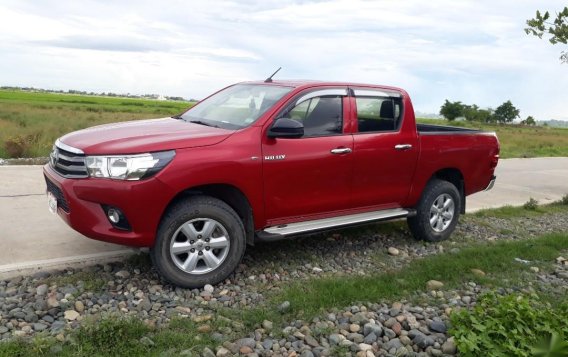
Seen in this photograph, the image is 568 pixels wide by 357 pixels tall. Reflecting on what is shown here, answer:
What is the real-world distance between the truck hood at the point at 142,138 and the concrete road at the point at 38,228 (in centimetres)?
121

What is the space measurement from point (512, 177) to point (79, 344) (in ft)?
38.2

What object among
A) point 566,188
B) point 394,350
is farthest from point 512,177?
point 394,350

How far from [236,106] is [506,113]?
97031 millimetres

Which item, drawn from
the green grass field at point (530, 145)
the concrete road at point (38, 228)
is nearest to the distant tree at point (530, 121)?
the green grass field at point (530, 145)

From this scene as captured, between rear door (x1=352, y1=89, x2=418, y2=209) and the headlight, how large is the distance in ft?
6.94

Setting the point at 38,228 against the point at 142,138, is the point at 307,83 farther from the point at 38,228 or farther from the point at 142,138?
the point at 38,228

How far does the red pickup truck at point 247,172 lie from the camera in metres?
4.45

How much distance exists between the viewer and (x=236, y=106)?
225 inches

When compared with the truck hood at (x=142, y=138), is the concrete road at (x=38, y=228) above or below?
below

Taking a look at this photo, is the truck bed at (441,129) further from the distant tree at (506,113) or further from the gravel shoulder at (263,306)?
the distant tree at (506,113)

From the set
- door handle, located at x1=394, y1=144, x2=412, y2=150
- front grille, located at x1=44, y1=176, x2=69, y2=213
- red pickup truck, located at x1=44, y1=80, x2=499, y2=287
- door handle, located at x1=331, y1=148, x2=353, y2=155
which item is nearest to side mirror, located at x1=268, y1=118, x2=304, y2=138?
red pickup truck, located at x1=44, y1=80, x2=499, y2=287

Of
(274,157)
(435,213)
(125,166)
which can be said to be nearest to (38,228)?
(125,166)

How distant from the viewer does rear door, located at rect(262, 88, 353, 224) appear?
504 cm

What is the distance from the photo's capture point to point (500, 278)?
17.6 ft
